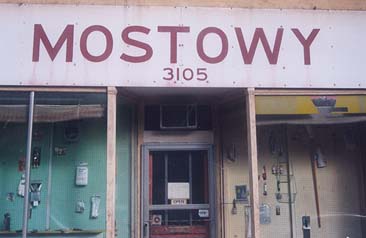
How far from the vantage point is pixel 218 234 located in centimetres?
585

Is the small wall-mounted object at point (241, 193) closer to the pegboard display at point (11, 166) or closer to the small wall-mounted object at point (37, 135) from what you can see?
the small wall-mounted object at point (37, 135)

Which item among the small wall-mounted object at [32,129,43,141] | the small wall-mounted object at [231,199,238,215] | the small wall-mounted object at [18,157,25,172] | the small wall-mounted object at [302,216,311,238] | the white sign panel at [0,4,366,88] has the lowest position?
the small wall-mounted object at [302,216,311,238]

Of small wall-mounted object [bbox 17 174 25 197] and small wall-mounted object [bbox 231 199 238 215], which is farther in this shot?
small wall-mounted object [bbox 231 199 238 215]

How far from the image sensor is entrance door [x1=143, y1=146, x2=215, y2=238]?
587 cm

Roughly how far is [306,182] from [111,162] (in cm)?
254

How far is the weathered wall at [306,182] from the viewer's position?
5.83 metres

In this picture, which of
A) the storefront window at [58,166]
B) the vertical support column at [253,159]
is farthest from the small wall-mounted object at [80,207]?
the vertical support column at [253,159]

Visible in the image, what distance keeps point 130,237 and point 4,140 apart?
6.37 ft

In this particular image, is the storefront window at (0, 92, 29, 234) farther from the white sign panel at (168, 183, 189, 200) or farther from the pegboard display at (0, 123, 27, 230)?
the white sign panel at (168, 183, 189, 200)

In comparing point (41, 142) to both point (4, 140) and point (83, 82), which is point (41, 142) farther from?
point (83, 82)

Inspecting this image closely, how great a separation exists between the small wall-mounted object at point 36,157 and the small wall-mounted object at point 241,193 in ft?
8.19

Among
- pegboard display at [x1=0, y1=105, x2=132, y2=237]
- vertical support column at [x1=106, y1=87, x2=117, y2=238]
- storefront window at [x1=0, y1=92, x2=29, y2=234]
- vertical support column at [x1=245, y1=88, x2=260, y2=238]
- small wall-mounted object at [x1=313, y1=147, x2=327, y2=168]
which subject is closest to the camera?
vertical support column at [x1=106, y1=87, x2=117, y2=238]

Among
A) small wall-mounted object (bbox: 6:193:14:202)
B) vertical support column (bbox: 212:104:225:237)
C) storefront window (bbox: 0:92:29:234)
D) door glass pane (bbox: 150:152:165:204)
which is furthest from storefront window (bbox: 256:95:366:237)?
small wall-mounted object (bbox: 6:193:14:202)

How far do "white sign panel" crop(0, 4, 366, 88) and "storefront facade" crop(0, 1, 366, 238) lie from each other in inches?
0.5
